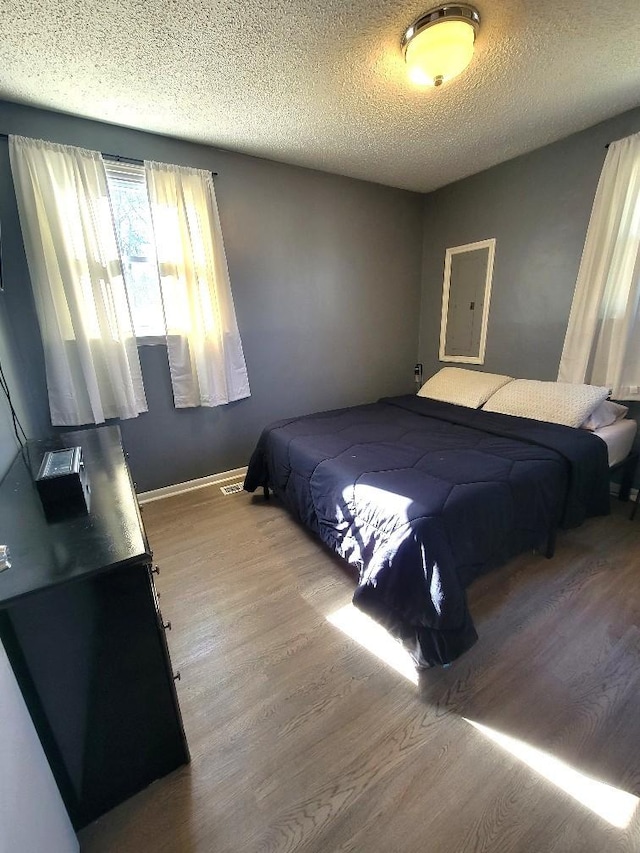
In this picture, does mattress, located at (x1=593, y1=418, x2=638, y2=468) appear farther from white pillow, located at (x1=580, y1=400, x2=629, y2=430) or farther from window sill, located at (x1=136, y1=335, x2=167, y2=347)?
Result: window sill, located at (x1=136, y1=335, x2=167, y2=347)

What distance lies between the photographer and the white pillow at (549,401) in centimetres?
225

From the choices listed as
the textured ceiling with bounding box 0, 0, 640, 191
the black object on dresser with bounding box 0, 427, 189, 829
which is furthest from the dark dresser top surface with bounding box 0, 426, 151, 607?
the textured ceiling with bounding box 0, 0, 640, 191

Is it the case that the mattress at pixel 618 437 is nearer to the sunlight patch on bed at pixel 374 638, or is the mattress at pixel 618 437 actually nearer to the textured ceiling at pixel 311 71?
the sunlight patch on bed at pixel 374 638

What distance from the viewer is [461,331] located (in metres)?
3.46

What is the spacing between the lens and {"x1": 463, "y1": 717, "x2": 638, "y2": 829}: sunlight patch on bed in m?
0.95

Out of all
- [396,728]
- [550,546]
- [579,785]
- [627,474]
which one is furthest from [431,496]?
[627,474]

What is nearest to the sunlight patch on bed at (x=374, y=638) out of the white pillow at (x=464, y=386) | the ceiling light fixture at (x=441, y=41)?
the white pillow at (x=464, y=386)

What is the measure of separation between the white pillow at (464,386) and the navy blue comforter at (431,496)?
1.32 ft

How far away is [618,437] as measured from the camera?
2.23 meters

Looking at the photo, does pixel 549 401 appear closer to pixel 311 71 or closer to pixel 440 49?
pixel 440 49

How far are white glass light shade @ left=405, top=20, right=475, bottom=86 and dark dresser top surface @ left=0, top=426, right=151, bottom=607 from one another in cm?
219

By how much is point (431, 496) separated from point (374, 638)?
0.67m

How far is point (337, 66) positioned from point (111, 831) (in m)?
3.06

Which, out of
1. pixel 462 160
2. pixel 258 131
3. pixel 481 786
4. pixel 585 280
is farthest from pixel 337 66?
pixel 481 786
